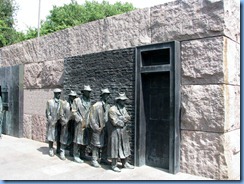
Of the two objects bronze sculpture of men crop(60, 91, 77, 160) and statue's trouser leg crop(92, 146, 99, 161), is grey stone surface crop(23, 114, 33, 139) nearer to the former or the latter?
bronze sculpture of men crop(60, 91, 77, 160)

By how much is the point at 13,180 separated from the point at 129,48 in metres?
3.62

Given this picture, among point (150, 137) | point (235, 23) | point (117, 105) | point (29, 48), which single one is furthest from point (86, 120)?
point (29, 48)

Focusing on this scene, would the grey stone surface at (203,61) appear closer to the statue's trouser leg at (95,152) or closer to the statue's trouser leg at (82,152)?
the statue's trouser leg at (95,152)

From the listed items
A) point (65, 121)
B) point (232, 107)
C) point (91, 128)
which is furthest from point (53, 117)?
point (232, 107)

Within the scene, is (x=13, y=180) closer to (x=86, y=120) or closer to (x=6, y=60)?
(x=86, y=120)

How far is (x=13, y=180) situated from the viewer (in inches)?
202

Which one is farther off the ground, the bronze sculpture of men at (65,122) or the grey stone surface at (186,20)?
the grey stone surface at (186,20)

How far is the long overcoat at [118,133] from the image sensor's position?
5609mm

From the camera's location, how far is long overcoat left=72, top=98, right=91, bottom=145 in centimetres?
638

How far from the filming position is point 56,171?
18.6 feet

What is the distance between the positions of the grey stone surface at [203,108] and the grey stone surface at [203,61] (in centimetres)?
15

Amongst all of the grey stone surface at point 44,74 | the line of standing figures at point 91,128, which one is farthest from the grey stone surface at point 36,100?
the line of standing figures at point 91,128

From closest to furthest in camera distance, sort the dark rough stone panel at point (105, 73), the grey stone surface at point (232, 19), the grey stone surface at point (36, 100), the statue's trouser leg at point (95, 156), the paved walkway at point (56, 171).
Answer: the grey stone surface at point (232, 19)
the paved walkway at point (56, 171)
the statue's trouser leg at point (95, 156)
the dark rough stone panel at point (105, 73)
the grey stone surface at point (36, 100)

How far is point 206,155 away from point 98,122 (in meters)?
2.27
